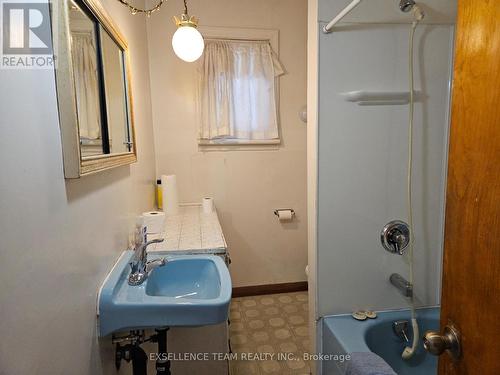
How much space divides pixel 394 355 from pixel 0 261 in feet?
5.62

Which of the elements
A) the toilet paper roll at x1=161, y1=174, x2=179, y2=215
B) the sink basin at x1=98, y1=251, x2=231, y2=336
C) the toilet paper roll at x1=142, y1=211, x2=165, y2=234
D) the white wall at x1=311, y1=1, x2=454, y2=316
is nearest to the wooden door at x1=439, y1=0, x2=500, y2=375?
the sink basin at x1=98, y1=251, x2=231, y2=336

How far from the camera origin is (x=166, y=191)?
2.28m

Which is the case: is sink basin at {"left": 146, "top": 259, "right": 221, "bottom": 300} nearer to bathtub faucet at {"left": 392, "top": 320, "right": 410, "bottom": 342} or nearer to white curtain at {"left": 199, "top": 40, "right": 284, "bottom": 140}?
bathtub faucet at {"left": 392, "top": 320, "right": 410, "bottom": 342}

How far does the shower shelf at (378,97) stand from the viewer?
1.45 m

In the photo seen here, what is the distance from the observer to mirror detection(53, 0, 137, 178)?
80 centimetres

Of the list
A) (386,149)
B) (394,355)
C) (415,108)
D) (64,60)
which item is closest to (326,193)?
(386,149)

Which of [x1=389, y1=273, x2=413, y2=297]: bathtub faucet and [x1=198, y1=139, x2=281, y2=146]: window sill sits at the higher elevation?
[x1=198, y1=139, x2=281, y2=146]: window sill

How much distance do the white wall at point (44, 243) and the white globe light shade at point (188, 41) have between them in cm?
103

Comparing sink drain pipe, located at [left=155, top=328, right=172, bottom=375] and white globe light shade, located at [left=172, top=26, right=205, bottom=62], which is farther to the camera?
white globe light shade, located at [left=172, top=26, right=205, bottom=62]

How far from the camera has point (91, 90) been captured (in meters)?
1.04

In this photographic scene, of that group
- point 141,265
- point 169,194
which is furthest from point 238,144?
point 141,265

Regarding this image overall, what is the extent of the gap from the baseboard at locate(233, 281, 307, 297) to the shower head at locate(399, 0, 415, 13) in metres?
2.32

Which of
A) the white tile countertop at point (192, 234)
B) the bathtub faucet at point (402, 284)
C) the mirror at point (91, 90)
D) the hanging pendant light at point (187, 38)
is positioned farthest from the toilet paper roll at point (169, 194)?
the bathtub faucet at point (402, 284)

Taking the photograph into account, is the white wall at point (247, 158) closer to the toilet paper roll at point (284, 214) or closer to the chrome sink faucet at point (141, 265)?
the toilet paper roll at point (284, 214)
